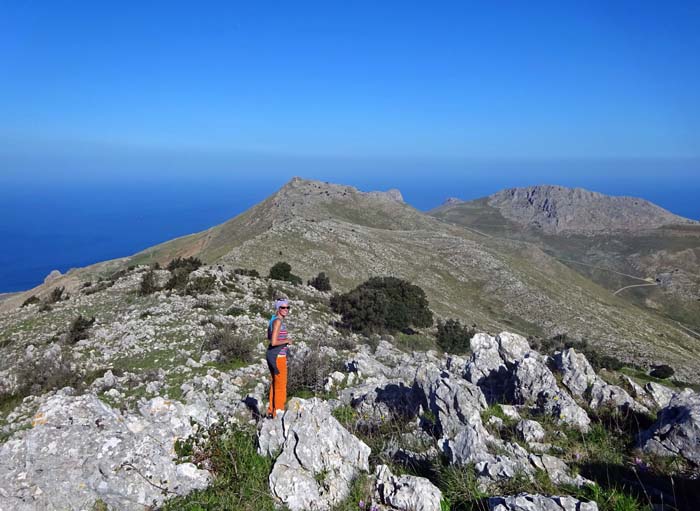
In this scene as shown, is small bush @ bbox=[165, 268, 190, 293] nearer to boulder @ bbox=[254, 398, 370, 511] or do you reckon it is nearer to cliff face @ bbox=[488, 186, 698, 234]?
boulder @ bbox=[254, 398, 370, 511]

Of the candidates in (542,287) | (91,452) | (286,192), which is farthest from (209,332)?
(286,192)

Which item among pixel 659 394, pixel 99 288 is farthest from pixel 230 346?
pixel 99 288

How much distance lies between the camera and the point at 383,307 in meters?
25.6

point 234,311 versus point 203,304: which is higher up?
point 203,304

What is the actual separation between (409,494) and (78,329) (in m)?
17.6

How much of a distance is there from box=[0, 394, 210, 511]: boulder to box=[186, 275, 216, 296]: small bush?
17392 mm

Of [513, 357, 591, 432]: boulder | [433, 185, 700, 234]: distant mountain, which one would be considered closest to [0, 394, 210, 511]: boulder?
[513, 357, 591, 432]: boulder

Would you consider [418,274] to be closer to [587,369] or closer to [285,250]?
[285,250]

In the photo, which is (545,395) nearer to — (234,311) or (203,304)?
(234,311)

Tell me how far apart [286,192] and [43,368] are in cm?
7692

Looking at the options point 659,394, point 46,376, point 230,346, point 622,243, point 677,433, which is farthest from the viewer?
point 622,243

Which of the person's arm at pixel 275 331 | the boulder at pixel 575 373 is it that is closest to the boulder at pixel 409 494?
the person's arm at pixel 275 331

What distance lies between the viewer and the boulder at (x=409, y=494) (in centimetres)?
498

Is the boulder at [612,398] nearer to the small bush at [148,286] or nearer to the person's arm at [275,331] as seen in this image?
the person's arm at [275,331]
